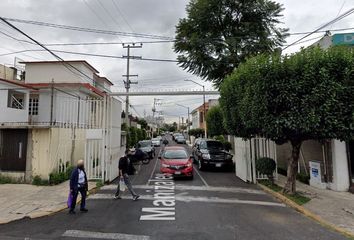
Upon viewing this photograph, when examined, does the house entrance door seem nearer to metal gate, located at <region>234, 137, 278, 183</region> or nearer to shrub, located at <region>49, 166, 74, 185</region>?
metal gate, located at <region>234, 137, 278, 183</region>

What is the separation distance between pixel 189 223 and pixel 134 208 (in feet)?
7.55

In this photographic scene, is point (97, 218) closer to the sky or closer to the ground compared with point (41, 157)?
closer to the ground

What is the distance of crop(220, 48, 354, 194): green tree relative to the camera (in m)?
8.88

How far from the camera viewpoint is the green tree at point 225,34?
2036 cm

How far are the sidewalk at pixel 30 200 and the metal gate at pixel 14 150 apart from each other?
1.04m

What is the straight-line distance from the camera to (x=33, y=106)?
22.5 meters

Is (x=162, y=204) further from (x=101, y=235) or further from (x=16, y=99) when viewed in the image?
(x=16, y=99)


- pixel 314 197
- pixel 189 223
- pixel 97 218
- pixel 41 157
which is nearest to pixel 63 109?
pixel 41 157

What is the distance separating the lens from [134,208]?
9016 mm

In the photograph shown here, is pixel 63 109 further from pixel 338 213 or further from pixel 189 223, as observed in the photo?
pixel 338 213

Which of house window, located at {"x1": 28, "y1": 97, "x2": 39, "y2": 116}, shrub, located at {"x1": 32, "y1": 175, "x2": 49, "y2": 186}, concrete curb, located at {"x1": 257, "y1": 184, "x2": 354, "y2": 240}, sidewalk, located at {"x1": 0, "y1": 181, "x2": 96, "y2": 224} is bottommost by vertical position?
concrete curb, located at {"x1": 257, "y1": 184, "x2": 354, "y2": 240}

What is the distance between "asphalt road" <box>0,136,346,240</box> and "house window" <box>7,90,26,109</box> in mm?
12177

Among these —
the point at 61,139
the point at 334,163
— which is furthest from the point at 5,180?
the point at 334,163

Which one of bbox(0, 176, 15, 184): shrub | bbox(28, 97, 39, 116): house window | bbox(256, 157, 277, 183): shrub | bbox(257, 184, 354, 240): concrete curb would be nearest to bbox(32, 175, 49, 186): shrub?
bbox(0, 176, 15, 184): shrub
